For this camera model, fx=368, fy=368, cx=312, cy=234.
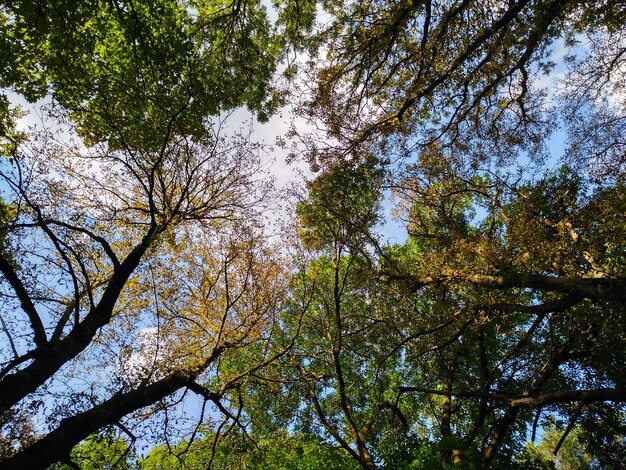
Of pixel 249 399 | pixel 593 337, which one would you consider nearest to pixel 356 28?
pixel 593 337

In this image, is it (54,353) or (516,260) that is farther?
(516,260)

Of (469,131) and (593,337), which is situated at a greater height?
(469,131)

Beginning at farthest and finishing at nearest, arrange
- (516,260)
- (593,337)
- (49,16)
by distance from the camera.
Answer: (593,337) < (516,260) < (49,16)

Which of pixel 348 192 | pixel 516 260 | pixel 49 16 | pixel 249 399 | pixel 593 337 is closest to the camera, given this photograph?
pixel 49 16

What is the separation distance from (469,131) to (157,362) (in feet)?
32.1

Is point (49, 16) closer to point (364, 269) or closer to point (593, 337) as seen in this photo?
point (364, 269)

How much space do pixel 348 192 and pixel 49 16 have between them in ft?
22.8

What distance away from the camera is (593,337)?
29.2 feet

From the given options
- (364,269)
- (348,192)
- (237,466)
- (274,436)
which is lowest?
(237,466)

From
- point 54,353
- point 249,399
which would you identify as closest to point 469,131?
point 249,399

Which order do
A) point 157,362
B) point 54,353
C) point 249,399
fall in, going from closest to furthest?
point 54,353
point 157,362
point 249,399

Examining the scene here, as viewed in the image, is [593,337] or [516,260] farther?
[593,337]

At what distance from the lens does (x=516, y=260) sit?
26.0 ft

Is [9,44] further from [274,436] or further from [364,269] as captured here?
[274,436]
